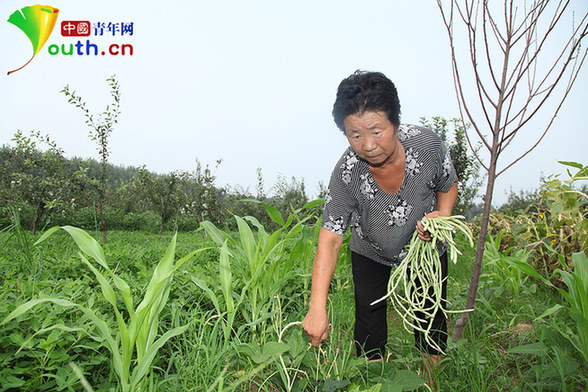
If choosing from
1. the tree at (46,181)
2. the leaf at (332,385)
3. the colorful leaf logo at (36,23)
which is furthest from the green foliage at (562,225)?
the tree at (46,181)

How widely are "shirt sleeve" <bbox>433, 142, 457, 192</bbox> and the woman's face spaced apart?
34cm

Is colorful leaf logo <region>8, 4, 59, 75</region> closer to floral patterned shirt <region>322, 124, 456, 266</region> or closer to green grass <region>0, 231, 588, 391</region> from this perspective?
green grass <region>0, 231, 588, 391</region>

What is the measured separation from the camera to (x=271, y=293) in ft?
6.81

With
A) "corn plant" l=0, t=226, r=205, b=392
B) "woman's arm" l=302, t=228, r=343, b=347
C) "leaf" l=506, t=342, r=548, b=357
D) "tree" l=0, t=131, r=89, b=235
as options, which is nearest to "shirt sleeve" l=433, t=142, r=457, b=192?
"woman's arm" l=302, t=228, r=343, b=347

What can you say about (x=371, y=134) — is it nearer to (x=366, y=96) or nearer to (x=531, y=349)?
(x=366, y=96)

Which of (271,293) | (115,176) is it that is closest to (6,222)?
(271,293)

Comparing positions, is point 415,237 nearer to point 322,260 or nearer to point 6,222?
point 322,260

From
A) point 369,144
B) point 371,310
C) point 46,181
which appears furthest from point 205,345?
point 46,181

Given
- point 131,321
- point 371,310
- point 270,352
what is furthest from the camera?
point 371,310

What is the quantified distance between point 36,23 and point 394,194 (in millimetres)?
5035

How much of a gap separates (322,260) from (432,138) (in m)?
0.79

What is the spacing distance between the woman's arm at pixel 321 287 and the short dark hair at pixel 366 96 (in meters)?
0.55

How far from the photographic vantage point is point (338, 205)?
186cm

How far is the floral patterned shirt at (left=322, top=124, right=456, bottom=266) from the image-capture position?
183cm
